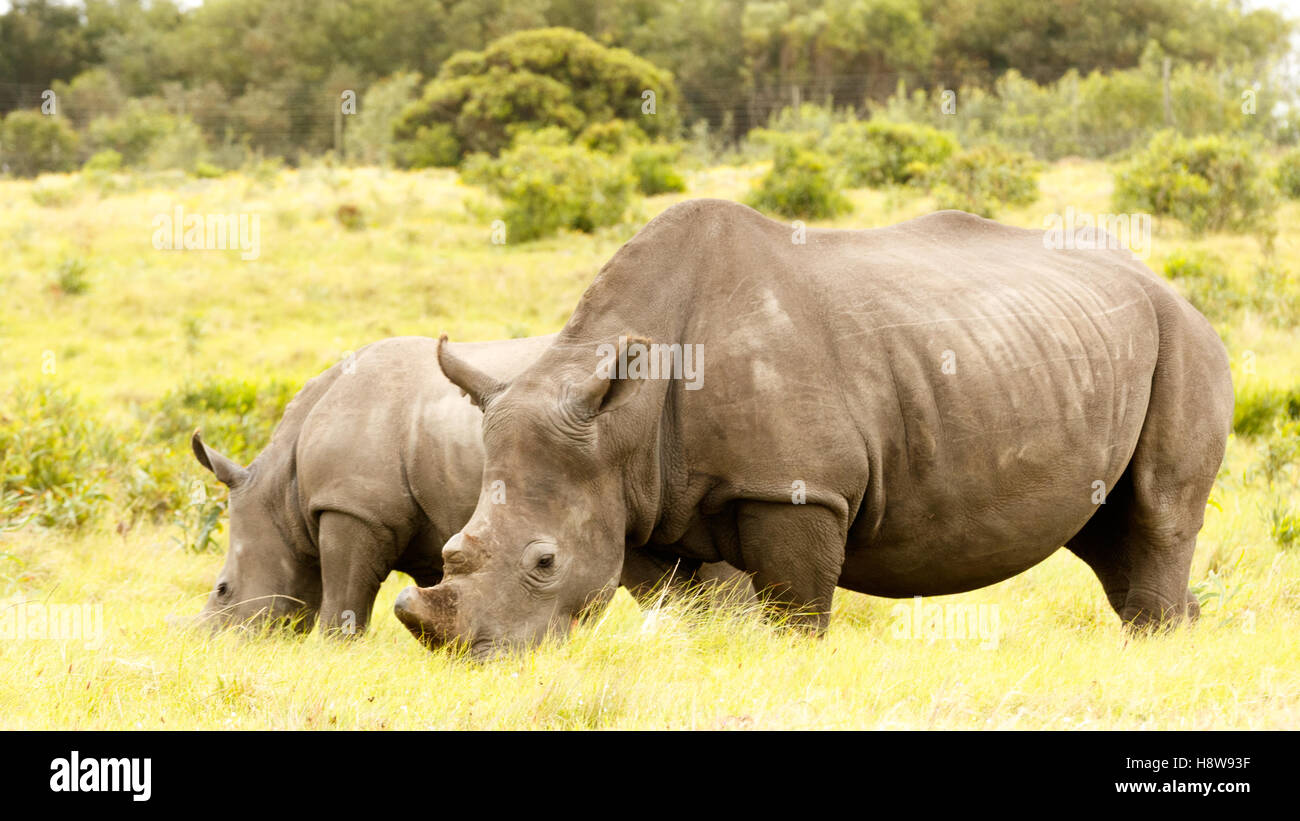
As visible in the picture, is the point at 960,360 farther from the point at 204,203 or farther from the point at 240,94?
the point at 240,94

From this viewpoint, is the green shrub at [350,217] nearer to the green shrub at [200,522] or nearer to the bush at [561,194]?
the bush at [561,194]

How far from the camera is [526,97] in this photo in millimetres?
40219

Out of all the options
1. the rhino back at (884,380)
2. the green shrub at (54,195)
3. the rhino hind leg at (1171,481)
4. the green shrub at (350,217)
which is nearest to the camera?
the rhino back at (884,380)

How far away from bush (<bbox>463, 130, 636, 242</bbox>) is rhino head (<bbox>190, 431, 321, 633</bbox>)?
15483 mm

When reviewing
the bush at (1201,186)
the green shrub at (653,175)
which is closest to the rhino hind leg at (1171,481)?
the bush at (1201,186)

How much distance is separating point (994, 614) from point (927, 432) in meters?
1.68

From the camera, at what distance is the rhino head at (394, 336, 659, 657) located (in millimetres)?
4758

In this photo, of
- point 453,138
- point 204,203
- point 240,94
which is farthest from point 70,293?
point 240,94

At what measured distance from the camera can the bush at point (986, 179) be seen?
71.3 feet

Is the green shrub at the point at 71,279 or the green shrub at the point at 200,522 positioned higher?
the green shrub at the point at 71,279

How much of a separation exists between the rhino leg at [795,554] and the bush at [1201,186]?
16349 mm

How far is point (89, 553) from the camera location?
888 cm

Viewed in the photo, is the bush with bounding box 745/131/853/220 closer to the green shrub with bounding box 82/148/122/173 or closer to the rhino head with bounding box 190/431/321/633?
the rhino head with bounding box 190/431/321/633

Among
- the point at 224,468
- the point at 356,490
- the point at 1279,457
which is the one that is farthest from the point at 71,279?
the point at 1279,457
